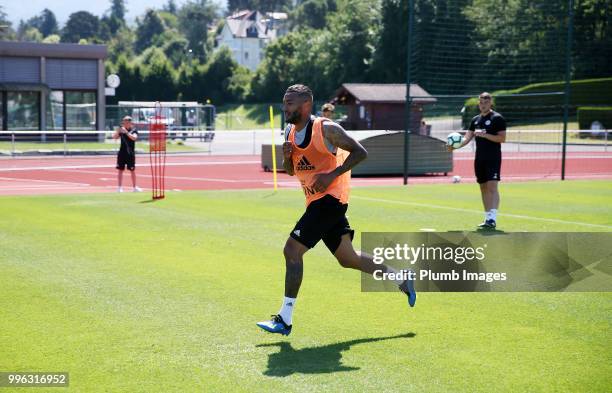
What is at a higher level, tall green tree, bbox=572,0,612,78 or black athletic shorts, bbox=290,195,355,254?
tall green tree, bbox=572,0,612,78

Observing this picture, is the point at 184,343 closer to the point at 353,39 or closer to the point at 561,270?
the point at 561,270

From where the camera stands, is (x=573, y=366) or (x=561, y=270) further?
(x=561, y=270)

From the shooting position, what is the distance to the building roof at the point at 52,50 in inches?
1962

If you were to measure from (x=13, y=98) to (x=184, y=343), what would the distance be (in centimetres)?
4626

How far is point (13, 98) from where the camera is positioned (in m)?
49.7

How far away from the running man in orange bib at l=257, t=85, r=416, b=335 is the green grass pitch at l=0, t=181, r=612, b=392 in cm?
49

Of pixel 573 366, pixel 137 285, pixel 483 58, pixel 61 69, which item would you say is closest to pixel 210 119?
pixel 61 69

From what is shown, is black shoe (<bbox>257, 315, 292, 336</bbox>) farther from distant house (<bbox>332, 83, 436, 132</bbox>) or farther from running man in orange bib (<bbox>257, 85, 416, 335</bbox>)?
distant house (<bbox>332, 83, 436, 132</bbox>)

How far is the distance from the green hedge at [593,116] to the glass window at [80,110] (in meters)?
30.5

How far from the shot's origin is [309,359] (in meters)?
6.57

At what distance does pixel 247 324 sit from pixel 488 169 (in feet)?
25.6

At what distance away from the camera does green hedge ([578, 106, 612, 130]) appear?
5281 cm

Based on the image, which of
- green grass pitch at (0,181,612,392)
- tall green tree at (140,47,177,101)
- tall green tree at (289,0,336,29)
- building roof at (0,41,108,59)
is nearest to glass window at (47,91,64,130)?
building roof at (0,41,108,59)

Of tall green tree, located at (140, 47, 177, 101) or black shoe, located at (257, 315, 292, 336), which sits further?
tall green tree, located at (140, 47, 177, 101)
